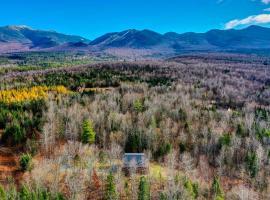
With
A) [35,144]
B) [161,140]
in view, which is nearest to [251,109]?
[161,140]

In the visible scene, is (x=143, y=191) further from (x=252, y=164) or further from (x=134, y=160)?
(x=252, y=164)

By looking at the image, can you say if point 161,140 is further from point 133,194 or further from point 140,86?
point 140,86

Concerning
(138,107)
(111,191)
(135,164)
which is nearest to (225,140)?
(135,164)

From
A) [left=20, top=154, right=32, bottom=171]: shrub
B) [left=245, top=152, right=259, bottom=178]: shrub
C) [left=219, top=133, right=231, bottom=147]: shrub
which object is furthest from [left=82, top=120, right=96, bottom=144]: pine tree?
[left=245, top=152, right=259, bottom=178]: shrub

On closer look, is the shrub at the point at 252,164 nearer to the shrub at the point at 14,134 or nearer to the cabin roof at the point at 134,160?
the cabin roof at the point at 134,160

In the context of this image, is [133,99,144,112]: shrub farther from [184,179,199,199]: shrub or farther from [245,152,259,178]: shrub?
[184,179,199,199]: shrub
